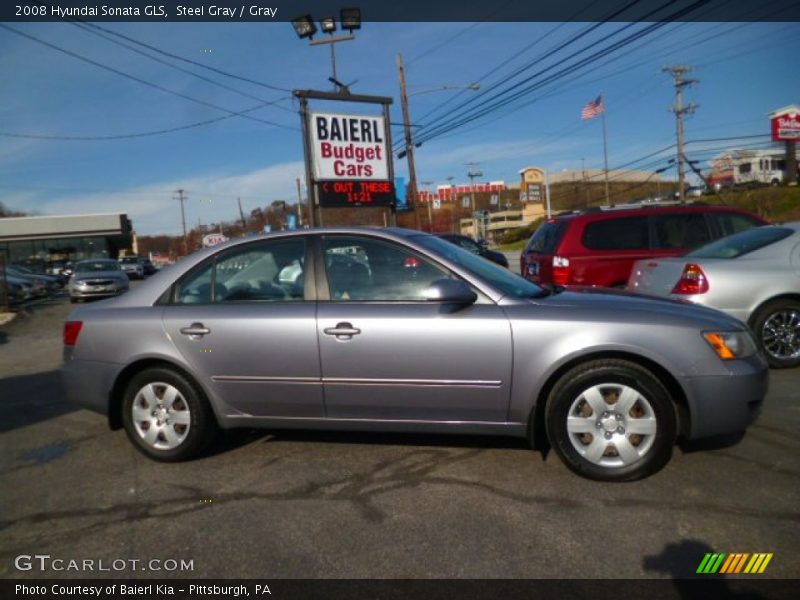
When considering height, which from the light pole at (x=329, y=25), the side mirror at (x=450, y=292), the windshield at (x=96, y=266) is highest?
the light pole at (x=329, y=25)

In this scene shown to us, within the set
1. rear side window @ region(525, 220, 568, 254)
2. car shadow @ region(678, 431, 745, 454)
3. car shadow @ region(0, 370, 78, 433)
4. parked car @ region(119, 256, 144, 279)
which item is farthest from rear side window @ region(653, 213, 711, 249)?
parked car @ region(119, 256, 144, 279)

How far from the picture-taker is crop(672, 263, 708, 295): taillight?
5.69 m

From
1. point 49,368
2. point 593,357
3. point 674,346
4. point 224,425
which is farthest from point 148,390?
point 49,368

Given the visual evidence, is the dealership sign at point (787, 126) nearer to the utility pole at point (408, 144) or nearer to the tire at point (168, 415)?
the utility pole at point (408, 144)

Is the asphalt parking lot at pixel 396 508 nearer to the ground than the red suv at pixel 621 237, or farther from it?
nearer to the ground

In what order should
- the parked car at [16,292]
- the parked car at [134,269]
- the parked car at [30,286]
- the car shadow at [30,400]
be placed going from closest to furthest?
the car shadow at [30,400], the parked car at [16,292], the parked car at [30,286], the parked car at [134,269]

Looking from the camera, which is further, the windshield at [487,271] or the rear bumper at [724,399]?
the windshield at [487,271]

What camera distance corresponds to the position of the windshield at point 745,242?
5938 mm

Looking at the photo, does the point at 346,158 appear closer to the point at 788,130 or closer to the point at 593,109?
the point at 593,109

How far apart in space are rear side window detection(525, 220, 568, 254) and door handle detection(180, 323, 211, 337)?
17.1 feet

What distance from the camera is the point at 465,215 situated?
322 ft

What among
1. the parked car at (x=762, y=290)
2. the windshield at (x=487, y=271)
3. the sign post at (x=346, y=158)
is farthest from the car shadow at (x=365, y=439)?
the sign post at (x=346, y=158)

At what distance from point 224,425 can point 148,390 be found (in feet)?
1.92

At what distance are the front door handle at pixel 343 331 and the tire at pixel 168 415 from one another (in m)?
1.05
